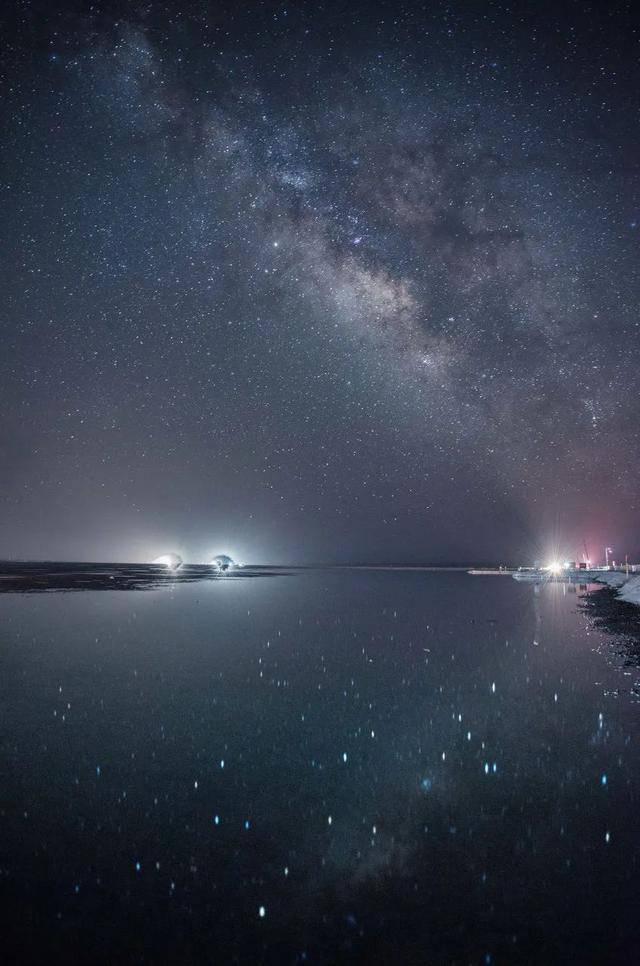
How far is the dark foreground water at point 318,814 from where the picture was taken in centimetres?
580

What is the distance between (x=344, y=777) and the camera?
33.3ft

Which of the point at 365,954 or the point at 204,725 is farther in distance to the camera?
the point at 204,725

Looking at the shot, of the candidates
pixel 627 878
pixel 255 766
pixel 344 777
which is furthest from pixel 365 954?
pixel 255 766

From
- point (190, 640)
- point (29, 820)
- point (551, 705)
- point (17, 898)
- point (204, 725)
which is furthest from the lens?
point (190, 640)

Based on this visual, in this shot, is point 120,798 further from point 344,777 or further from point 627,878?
point 627,878

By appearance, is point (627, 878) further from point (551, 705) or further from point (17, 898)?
point (551, 705)

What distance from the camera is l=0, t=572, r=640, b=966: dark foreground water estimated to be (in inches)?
229

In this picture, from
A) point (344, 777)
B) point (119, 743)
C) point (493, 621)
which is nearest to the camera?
point (344, 777)

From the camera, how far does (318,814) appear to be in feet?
28.4

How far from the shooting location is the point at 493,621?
36375 mm

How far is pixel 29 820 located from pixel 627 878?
8364 mm

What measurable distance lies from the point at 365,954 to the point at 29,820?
18.4 ft

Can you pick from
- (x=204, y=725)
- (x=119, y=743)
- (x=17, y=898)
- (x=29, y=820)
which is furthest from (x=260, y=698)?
(x=17, y=898)

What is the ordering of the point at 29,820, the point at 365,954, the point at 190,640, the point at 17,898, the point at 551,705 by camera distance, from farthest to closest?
the point at 190,640 → the point at 551,705 → the point at 29,820 → the point at 17,898 → the point at 365,954
